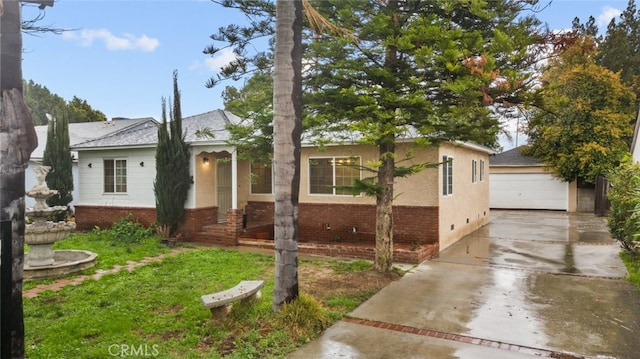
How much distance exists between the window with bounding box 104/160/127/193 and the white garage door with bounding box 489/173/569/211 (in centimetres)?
1924

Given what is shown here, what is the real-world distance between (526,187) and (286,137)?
20911 mm

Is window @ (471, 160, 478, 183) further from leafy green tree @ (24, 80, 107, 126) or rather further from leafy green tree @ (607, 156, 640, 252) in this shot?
leafy green tree @ (24, 80, 107, 126)

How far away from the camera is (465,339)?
4.94 metres

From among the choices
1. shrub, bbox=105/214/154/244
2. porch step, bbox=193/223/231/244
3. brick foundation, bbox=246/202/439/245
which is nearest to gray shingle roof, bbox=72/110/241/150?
shrub, bbox=105/214/154/244

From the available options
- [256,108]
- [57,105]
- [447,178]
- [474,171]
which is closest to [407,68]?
[256,108]

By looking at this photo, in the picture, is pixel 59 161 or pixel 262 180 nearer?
pixel 262 180

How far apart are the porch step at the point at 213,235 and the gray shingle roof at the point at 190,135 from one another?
103 inches

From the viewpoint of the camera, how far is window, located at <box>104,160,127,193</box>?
44.3 ft

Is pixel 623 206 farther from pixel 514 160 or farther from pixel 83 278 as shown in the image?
pixel 514 160

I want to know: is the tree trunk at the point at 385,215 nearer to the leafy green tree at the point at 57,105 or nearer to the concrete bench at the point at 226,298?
the concrete bench at the point at 226,298

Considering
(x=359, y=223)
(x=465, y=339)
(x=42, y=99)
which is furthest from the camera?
(x=42, y=99)

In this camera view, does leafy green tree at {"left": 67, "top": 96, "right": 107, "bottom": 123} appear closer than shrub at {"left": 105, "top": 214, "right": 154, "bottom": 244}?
No

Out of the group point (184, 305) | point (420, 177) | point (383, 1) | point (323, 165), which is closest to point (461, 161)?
point (420, 177)

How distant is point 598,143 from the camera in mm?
20281
